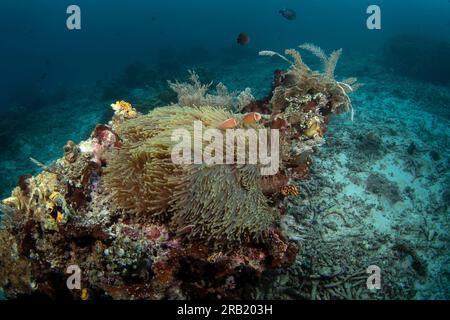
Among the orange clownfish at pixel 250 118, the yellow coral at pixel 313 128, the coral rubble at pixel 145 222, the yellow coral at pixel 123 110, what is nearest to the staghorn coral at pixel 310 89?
the yellow coral at pixel 313 128

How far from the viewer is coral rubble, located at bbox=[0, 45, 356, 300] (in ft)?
9.58

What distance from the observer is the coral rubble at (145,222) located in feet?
9.58

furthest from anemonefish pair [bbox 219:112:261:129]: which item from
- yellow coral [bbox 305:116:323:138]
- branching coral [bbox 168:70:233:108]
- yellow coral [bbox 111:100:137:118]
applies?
yellow coral [bbox 111:100:137:118]

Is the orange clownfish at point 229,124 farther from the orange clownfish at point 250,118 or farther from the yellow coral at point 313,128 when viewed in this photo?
the yellow coral at point 313,128

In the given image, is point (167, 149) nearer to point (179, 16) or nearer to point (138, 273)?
point (138, 273)

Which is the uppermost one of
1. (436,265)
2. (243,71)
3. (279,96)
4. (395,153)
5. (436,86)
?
(243,71)

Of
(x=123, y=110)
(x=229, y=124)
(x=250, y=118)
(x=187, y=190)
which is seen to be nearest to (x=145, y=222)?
(x=187, y=190)

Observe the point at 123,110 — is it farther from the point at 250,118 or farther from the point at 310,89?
the point at 310,89

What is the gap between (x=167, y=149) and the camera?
303cm

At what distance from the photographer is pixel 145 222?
3174mm

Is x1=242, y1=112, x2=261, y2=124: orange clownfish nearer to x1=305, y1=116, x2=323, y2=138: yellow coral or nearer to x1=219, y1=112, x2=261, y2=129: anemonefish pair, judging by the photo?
x1=219, y1=112, x2=261, y2=129: anemonefish pair

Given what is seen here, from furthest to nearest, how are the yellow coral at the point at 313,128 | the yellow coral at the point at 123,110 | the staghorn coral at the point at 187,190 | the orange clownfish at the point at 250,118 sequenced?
the yellow coral at the point at 123,110 → the yellow coral at the point at 313,128 → the orange clownfish at the point at 250,118 → the staghorn coral at the point at 187,190
